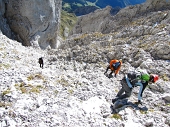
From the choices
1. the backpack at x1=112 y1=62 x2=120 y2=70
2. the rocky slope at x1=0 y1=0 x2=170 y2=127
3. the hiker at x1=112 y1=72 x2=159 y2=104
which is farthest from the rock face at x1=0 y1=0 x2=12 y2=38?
the hiker at x1=112 y1=72 x2=159 y2=104

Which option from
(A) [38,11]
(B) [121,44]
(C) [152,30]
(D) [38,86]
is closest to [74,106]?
(D) [38,86]

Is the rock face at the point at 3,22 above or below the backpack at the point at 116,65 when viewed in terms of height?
above

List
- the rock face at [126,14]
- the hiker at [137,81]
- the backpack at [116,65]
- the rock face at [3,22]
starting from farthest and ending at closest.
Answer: the rock face at [126,14] < the rock face at [3,22] < the backpack at [116,65] < the hiker at [137,81]

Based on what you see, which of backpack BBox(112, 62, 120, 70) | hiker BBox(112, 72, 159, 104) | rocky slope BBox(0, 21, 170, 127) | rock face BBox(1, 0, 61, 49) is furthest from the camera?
rock face BBox(1, 0, 61, 49)

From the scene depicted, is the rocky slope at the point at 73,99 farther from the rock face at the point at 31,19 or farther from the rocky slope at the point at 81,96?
the rock face at the point at 31,19

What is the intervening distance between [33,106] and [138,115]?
19.3 feet

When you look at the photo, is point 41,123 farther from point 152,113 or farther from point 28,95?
point 152,113

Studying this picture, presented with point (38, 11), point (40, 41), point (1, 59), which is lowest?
point (1, 59)

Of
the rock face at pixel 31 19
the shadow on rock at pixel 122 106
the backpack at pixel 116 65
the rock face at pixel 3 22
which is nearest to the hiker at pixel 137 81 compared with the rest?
the shadow on rock at pixel 122 106

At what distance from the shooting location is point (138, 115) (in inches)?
413

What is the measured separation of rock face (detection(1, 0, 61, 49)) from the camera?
118 ft

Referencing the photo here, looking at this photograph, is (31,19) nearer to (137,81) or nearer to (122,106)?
(137,81)

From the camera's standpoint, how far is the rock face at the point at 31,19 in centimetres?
3594

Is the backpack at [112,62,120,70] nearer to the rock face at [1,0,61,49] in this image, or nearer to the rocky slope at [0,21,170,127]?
the rocky slope at [0,21,170,127]
